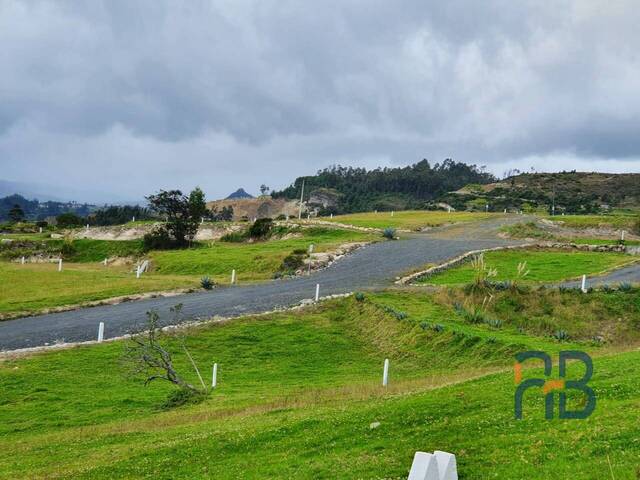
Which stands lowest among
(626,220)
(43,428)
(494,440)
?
(43,428)

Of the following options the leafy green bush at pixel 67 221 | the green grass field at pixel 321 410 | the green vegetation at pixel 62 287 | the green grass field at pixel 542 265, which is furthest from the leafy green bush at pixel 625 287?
the leafy green bush at pixel 67 221

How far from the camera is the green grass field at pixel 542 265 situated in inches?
1622

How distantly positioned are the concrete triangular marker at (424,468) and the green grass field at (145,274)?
110 feet

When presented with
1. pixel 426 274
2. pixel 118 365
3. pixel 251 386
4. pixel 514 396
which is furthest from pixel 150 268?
pixel 514 396

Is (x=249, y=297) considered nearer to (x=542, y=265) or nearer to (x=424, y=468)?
(x=542, y=265)

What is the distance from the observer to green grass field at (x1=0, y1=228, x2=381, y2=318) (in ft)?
131

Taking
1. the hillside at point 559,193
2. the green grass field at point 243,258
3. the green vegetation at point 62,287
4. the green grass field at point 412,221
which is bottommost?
the green vegetation at point 62,287

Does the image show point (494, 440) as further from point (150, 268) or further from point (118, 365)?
point (150, 268)

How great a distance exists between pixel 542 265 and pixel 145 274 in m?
36.0

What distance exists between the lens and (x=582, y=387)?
13281 mm

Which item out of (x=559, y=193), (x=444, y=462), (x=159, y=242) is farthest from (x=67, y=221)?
(x=559, y=193)

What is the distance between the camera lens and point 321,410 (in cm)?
1598

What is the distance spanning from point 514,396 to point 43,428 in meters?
14.6

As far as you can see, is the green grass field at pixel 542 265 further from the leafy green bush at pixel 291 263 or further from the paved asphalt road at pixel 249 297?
the leafy green bush at pixel 291 263
